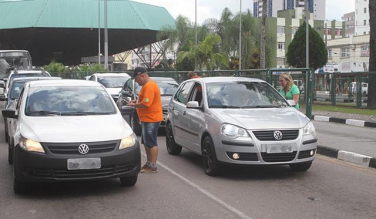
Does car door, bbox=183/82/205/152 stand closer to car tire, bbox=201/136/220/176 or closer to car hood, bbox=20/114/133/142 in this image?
car tire, bbox=201/136/220/176

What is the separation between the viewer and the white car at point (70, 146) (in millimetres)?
6328

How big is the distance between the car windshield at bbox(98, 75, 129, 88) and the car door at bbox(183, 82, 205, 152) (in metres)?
11.0

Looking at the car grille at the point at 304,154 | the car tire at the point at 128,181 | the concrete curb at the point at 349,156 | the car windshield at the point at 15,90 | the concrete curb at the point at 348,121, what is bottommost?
the concrete curb at the point at 348,121

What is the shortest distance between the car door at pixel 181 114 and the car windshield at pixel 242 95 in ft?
2.60

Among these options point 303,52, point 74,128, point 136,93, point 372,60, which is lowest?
point 74,128

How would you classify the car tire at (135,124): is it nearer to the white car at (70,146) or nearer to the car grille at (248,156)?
the white car at (70,146)

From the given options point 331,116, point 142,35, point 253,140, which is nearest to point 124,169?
point 253,140

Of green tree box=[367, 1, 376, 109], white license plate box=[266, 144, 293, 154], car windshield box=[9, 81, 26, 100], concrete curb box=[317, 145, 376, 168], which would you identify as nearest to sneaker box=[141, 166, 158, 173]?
white license plate box=[266, 144, 293, 154]

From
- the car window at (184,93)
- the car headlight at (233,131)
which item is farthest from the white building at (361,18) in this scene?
the car headlight at (233,131)

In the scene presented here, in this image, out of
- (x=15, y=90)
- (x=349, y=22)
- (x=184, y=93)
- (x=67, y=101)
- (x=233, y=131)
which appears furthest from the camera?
(x=349, y=22)

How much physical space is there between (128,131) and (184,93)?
328 cm

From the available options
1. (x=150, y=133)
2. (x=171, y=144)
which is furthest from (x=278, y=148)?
(x=171, y=144)

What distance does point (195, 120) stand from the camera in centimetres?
879

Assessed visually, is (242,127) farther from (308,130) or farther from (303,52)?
(303,52)
